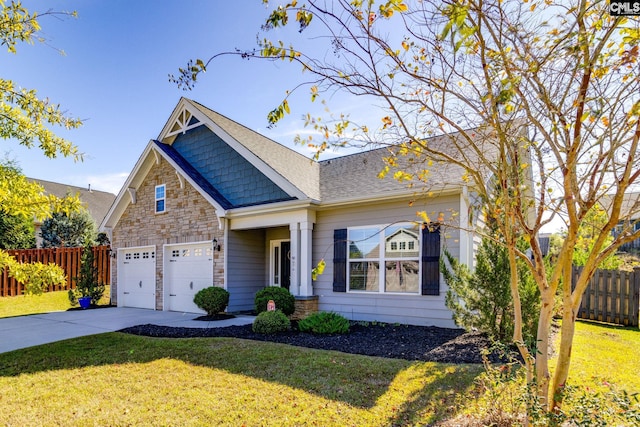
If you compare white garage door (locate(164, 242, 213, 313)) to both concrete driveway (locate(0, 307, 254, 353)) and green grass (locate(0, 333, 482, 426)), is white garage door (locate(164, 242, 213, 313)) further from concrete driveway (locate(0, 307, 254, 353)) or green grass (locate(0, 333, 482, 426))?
green grass (locate(0, 333, 482, 426))

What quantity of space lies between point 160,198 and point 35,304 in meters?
6.12

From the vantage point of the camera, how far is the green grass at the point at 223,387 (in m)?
3.88

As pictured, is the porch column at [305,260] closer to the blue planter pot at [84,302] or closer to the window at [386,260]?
the window at [386,260]

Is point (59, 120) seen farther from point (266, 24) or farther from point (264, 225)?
point (264, 225)

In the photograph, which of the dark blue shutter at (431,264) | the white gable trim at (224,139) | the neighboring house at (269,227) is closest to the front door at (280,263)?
the neighboring house at (269,227)

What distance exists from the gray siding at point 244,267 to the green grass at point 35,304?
6.43m

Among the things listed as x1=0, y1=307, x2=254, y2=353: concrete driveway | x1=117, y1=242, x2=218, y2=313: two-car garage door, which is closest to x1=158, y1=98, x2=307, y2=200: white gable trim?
x1=117, y1=242, x2=218, y2=313: two-car garage door

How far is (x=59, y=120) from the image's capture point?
507 cm

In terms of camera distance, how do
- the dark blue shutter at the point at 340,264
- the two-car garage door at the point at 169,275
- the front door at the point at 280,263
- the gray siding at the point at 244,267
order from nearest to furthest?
the dark blue shutter at the point at 340,264 < the gray siding at the point at 244,267 < the two-car garage door at the point at 169,275 < the front door at the point at 280,263

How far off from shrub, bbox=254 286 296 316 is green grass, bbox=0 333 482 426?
2.63 metres

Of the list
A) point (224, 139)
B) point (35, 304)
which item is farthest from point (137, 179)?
point (35, 304)

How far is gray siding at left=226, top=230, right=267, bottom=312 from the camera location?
11.2 meters

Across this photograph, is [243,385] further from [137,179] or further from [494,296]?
[137,179]

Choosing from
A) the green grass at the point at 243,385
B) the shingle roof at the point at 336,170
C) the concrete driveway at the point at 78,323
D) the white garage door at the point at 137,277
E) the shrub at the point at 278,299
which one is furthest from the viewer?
the white garage door at the point at 137,277
